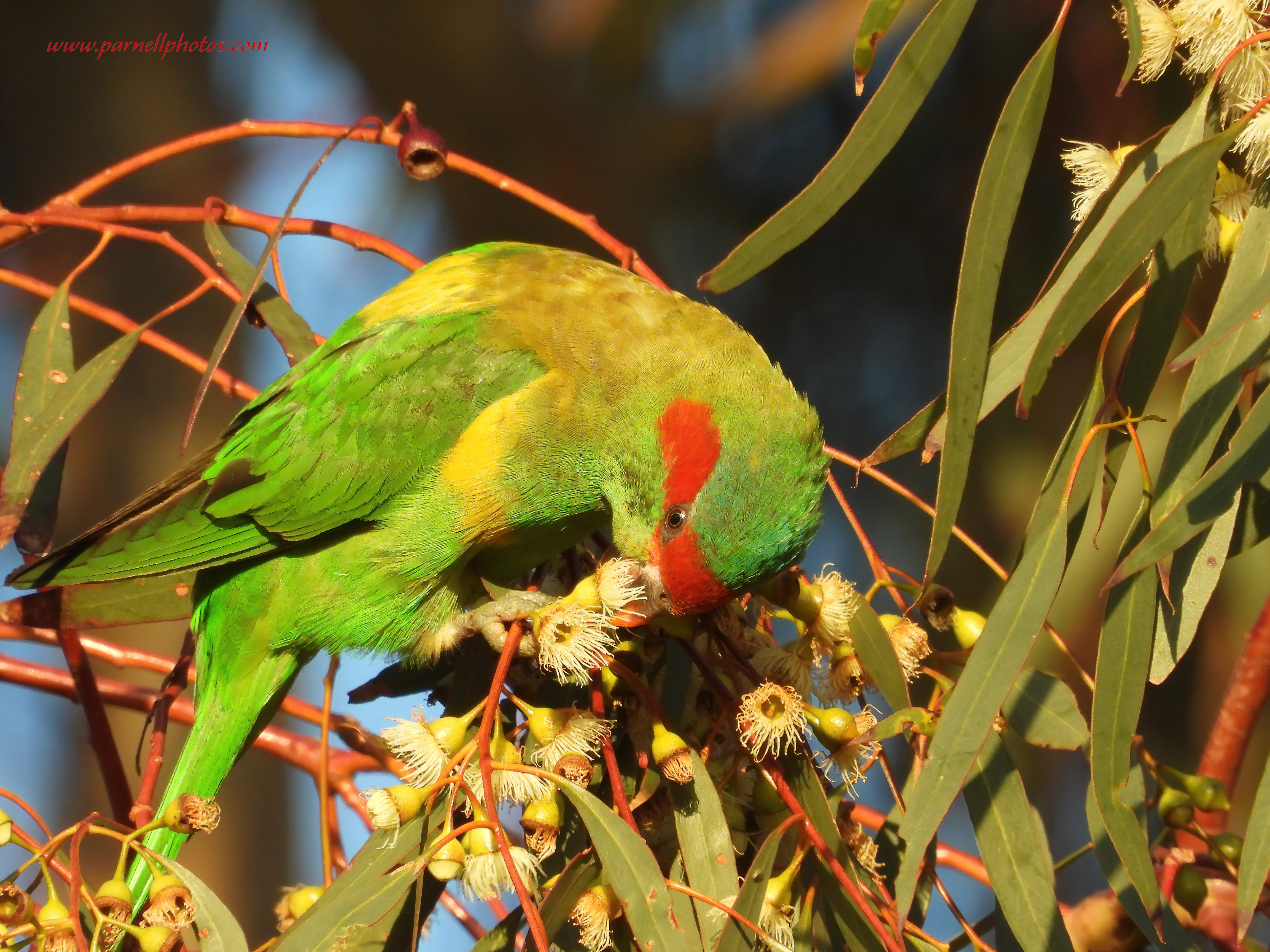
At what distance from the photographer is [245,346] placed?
5.14 m

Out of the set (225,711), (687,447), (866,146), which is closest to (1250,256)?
(866,146)

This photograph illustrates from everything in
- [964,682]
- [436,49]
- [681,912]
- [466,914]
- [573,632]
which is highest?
[436,49]

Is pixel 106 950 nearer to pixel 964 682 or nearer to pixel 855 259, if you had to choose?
pixel 964 682

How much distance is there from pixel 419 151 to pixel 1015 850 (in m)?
1.86

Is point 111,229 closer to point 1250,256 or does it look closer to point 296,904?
point 296,904

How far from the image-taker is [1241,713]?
249 cm

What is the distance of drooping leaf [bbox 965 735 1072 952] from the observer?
5.92 feet

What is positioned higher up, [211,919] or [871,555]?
[871,555]

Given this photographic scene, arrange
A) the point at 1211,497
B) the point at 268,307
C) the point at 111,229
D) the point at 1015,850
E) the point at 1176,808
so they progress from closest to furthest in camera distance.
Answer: the point at 1211,497, the point at 1015,850, the point at 1176,808, the point at 111,229, the point at 268,307

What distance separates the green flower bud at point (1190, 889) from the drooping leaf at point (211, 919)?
169 centimetres

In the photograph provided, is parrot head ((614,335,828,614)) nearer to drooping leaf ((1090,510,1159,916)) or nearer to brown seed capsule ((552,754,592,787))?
brown seed capsule ((552,754,592,787))

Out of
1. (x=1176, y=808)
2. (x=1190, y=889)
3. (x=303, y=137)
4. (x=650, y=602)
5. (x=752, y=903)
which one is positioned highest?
(x=303, y=137)

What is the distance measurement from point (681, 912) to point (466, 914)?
1.05 m

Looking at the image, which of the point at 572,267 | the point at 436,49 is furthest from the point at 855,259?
the point at 572,267
